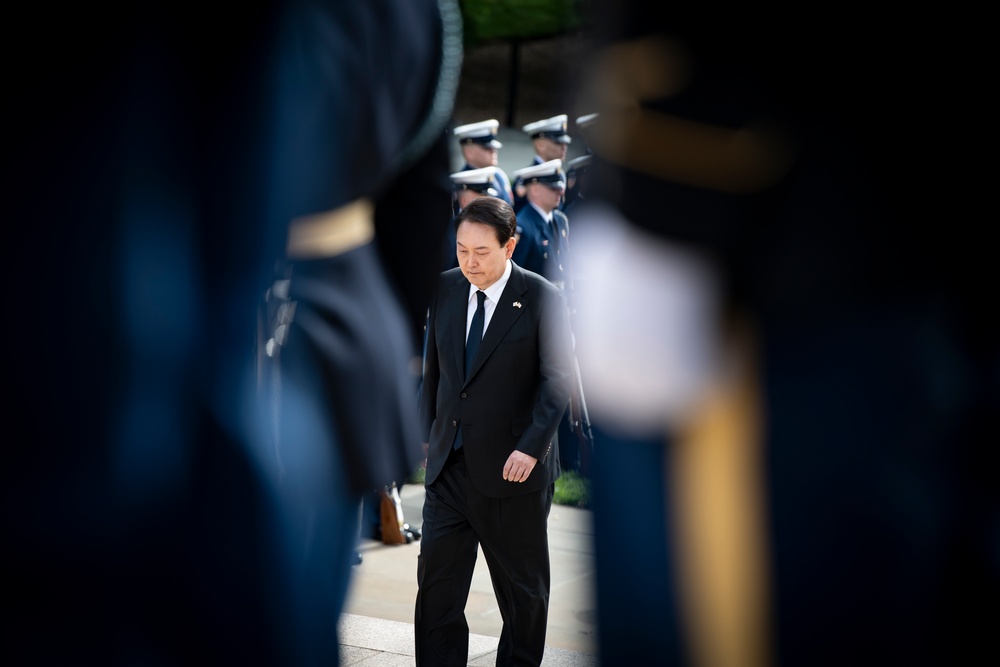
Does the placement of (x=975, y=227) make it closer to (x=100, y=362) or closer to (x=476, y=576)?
(x=100, y=362)

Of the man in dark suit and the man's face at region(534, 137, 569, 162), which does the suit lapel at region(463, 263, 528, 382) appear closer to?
the man in dark suit

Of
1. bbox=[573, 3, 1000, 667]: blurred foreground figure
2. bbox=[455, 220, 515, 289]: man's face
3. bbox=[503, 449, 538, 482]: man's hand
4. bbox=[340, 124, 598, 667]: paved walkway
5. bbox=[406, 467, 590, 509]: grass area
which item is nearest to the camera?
bbox=[573, 3, 1000, 667]: blurred foreground figure

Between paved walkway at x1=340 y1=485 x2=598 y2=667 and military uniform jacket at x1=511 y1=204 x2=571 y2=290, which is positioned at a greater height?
military uniform jacket at x1=511 y1=204 x2=571 y2=290

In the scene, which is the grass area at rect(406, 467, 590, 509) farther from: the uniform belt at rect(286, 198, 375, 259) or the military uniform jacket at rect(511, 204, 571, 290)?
the uniform belt at rect(286, 198, 375, 259)

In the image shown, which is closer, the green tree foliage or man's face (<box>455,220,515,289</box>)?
man's face (<box>455,220,515,289</box>)

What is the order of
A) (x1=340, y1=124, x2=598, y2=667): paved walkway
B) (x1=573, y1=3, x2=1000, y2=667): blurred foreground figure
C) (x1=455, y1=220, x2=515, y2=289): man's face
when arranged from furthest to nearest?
(x1=340, y1=124, x2=598, y2=667): paved walkway
(x1=455, y1=220, x2=515, y2=289): man's face
(x1=573, y1=3, x2=1000, y2=667): blurred foreground figure

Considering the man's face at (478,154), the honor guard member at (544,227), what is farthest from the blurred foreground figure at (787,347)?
the man's face at (478,154)

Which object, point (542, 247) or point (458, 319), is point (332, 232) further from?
point (542, 247)

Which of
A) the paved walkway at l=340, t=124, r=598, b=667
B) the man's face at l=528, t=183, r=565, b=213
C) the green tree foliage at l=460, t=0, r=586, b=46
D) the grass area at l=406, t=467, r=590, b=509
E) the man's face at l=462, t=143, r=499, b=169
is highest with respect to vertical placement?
A: the green tree foliage at l=460, t=0, r=586, b=46

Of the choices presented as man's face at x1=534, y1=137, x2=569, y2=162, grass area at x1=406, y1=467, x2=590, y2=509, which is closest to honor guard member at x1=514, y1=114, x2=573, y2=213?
man's face at x1=534, y1=137, x2=569, y2=162

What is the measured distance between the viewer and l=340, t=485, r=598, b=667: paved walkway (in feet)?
16.7

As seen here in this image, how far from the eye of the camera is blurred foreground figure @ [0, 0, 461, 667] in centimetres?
212

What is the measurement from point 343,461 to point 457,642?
7.08ft

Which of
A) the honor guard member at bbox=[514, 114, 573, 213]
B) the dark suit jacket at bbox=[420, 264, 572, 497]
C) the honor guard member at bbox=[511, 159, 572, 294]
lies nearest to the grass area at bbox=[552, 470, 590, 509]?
the honor guard member at bbox=[511, 159, 572, 294]
